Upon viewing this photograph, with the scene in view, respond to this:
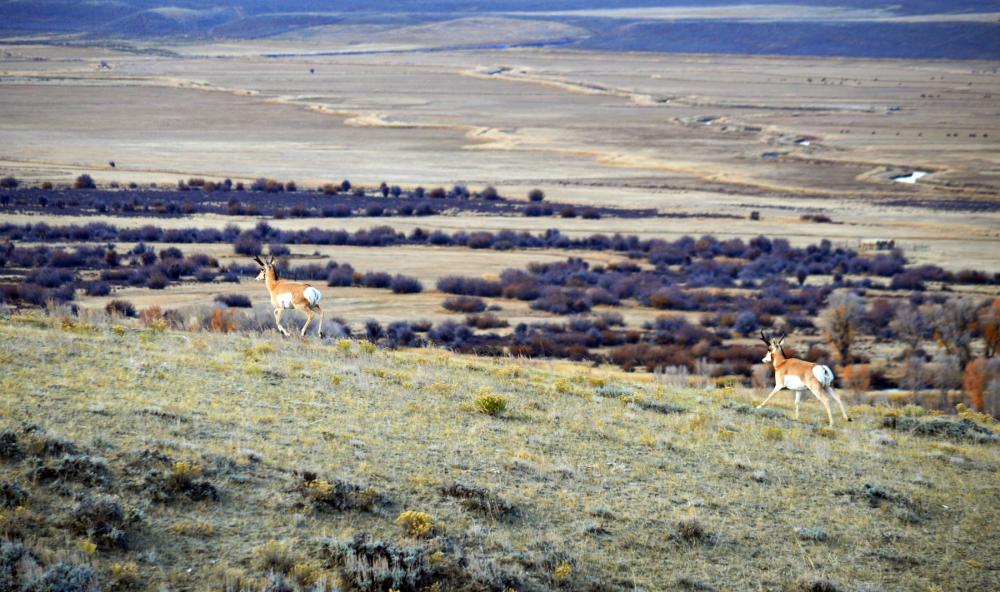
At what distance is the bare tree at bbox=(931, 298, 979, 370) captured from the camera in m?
29.1

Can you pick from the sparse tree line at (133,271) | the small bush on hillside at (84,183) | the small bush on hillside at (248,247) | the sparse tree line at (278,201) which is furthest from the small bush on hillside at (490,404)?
the small bush on hillside at (84,183)

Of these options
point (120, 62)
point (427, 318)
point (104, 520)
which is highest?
point (120, 62)

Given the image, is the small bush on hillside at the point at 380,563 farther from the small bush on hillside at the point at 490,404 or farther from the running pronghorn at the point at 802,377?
the running pronghorn at the point at 802,377

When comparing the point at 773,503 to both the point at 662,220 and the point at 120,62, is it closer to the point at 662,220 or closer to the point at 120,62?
the point at 662,220

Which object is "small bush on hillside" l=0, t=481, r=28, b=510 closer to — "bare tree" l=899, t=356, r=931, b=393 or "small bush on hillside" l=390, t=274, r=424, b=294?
"bare tree" l=899, t=356, r=931, b=393

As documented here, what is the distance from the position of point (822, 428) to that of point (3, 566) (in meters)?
10.9

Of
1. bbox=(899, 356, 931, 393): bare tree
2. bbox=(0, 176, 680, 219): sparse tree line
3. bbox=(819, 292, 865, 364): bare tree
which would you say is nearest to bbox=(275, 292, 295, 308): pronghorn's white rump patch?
bbox=(899, 356, 931, 393): bare tree

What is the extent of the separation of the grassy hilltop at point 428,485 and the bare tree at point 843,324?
15615 mm

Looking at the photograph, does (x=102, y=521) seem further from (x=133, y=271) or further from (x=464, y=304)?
(x=133, y=271)

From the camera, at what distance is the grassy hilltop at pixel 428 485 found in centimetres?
823

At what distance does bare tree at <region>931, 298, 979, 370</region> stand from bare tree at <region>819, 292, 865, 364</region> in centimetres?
241

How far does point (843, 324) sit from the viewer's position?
31.0m

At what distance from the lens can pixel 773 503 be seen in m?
11.1

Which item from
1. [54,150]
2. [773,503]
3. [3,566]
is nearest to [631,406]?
[773,503]
